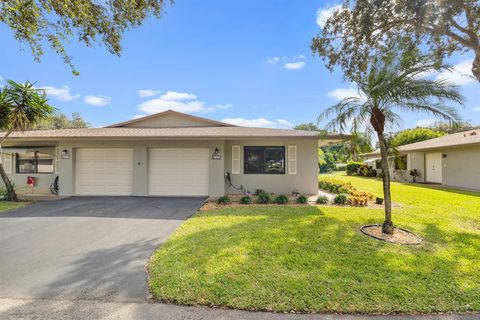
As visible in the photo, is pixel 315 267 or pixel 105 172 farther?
pixel 105 172

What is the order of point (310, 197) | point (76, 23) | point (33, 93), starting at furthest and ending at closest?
point (310, 197) → point (33, 93) → point (76, 23)

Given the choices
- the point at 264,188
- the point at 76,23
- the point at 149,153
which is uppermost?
the point at 76,23

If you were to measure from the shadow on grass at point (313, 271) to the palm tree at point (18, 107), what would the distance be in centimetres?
884

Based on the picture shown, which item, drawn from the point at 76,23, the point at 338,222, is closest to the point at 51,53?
the point at 76,23

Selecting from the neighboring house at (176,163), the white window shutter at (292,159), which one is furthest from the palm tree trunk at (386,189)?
the white window shutter at (292,159)

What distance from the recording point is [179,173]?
10695 millimetres

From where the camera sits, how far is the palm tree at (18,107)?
906 cm

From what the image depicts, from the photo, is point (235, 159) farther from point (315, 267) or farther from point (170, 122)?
point (315, 267)

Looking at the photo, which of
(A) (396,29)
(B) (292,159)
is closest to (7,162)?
(B) (292,159)

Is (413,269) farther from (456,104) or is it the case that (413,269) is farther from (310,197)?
(310,197)

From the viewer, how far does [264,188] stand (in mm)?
11117

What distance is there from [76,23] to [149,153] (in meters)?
6.00

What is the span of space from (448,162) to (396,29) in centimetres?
1268

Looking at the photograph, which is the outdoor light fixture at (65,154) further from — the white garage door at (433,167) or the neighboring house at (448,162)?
the white garage door at (433,167)
